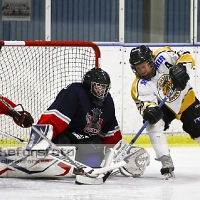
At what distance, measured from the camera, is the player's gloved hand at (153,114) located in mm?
4672

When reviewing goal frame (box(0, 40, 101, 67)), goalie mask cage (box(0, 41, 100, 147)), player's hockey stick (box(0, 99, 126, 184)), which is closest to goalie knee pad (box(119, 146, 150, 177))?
player's hockey stick (box(0, 99, 126, 184))

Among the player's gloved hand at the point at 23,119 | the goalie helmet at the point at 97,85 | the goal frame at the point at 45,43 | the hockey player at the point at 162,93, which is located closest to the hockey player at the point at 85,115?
the goalie helmet at the point at 97,85

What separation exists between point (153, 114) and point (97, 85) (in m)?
0.35

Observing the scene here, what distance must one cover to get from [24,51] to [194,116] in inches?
60.0

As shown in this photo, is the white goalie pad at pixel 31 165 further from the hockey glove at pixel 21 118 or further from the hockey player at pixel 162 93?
the hockey player at pixel 162 93

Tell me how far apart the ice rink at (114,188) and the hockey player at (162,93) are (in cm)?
19

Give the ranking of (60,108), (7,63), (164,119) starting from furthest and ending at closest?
(7,63)
(164,119)
(60,108)

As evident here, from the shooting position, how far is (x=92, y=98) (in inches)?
185

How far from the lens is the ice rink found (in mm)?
4086

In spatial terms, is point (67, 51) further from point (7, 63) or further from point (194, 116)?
point (194, 116)

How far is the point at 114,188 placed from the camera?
14.4 ft

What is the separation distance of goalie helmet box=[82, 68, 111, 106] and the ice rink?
0.47 metres

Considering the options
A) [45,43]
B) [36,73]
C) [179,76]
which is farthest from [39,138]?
[36,73]

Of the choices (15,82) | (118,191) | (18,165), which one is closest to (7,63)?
(15,82)
